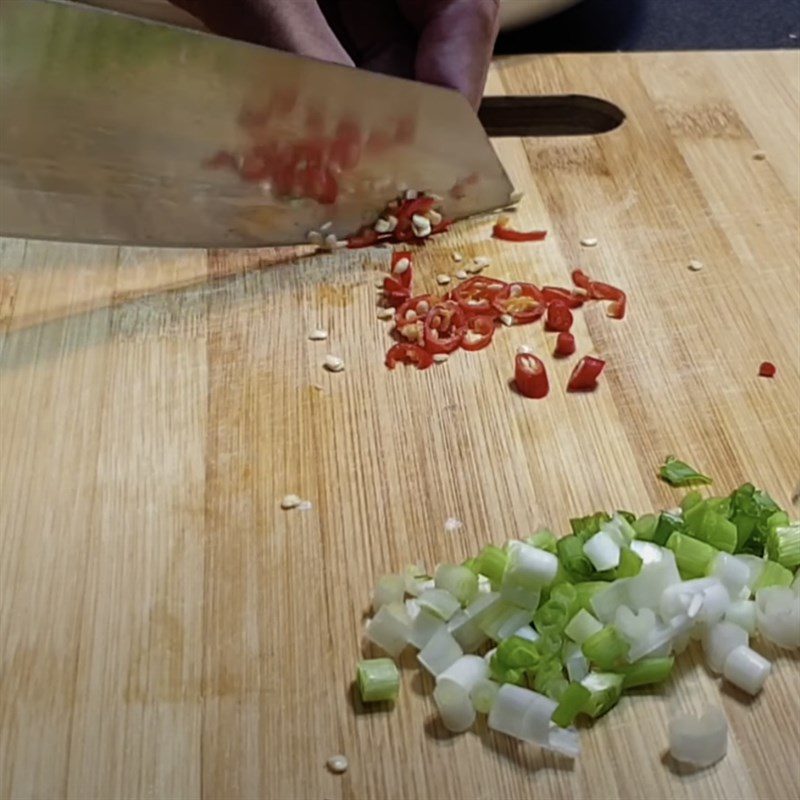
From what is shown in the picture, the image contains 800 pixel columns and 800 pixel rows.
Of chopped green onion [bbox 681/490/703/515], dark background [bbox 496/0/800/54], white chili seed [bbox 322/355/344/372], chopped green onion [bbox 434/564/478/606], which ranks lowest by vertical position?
dark background [bbox 496/0/800/54]

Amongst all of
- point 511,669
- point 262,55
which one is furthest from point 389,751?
point 262,55

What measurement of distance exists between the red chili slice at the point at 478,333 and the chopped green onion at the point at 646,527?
10.7 inches

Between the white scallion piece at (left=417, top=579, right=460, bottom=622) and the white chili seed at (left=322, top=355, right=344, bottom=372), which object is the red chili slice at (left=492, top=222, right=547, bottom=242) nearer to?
the white chili seed at (left=322, top=355, right=344, bottom=372)

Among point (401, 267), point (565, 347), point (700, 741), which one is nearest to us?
point (700, 741)

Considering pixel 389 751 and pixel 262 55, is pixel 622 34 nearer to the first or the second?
pixel 262 55

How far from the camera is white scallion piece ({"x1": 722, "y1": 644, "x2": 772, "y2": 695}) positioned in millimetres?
811

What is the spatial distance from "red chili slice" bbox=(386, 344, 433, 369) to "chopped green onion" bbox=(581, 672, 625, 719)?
1.22 ft

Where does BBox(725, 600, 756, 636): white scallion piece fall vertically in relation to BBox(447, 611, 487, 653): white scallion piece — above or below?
above

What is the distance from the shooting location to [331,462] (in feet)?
3.26

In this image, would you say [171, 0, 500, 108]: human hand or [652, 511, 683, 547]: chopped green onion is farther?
[171, 0, 500, 108]: human hand

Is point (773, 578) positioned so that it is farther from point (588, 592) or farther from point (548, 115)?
point (548, 115)

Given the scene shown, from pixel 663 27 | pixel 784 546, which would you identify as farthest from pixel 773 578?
pixel 663 27

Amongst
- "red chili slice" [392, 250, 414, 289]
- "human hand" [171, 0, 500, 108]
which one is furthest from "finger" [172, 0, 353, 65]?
"red chili slice" [392, 250, 414, 289]

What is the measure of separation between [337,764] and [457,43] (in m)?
0.83
